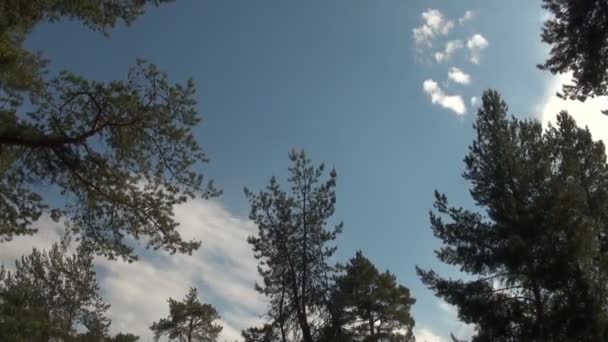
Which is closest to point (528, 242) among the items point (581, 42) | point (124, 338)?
point (581, 42)

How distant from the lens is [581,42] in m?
9.73

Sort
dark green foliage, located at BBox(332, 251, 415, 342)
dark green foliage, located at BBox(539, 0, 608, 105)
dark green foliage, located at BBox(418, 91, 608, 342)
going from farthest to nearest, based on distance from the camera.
Result: 1. dark green foliage, located at BBox(332, 251, 415, 342)
2. dark green foliage, located at BBox(418, 91, 608, 342)
3. dark green foliage, located at BBox(539, 0, 608, 105)

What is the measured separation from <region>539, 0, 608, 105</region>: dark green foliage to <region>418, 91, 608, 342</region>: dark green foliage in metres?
6.43

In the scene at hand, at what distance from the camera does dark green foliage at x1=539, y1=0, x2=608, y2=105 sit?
919cm

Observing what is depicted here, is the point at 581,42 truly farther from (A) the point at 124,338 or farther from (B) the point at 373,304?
(A) the point at 124,338

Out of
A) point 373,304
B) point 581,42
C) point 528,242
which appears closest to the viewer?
point 581,42

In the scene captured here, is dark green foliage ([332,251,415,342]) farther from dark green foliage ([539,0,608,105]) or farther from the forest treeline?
dark green foliage ([539,0,608,105])

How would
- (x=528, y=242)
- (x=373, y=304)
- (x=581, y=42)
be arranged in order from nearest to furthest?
(x=581, y=42) → (x=528, y=242) → (x=373, y=304)

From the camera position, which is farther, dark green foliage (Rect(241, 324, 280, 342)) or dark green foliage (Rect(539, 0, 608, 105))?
dark green foliage (Rect(241, 324, 280, 342))

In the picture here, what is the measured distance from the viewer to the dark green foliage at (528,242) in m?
14.6

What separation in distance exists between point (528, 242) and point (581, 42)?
801 centimetres

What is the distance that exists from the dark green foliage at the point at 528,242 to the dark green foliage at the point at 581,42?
21.1ft

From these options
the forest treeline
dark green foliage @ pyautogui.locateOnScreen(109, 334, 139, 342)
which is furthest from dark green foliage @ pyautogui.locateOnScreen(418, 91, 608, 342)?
dark green foliage @ pyautogui.locateOnScreen(109, 334, 139, 342)

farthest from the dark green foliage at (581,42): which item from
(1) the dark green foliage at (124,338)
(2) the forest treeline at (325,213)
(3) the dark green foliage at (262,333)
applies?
(1) the dark green foliage at (124,338)
